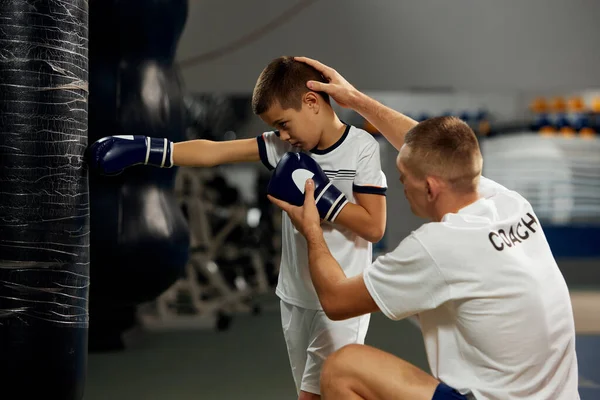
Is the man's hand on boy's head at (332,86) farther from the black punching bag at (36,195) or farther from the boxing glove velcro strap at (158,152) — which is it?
the black punching bag at (36,195)

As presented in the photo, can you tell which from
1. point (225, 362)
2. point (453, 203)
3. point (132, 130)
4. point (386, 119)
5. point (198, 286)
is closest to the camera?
point (453, 203)

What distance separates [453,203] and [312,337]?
62cm

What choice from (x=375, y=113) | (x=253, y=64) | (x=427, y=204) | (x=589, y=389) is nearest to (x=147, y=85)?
(x=375, y=113)

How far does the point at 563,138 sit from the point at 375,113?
19.5 ft

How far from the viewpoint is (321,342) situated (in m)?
2.09

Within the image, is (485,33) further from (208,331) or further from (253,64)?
(208,331)

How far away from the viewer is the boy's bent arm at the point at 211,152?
6.92 feet

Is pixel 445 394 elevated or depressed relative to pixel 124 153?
depressed

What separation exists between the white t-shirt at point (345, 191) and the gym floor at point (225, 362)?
1.24 meters

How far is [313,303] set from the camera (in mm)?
2098

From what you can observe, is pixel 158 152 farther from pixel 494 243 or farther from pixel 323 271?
pixel 494 243

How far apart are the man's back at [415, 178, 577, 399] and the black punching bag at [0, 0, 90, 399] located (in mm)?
862

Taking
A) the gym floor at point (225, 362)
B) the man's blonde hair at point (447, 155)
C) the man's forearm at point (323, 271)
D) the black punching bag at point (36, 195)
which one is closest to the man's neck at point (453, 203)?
the man's blonde hair at point (447, 155)

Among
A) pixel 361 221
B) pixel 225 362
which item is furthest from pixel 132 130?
pixel 225 362
